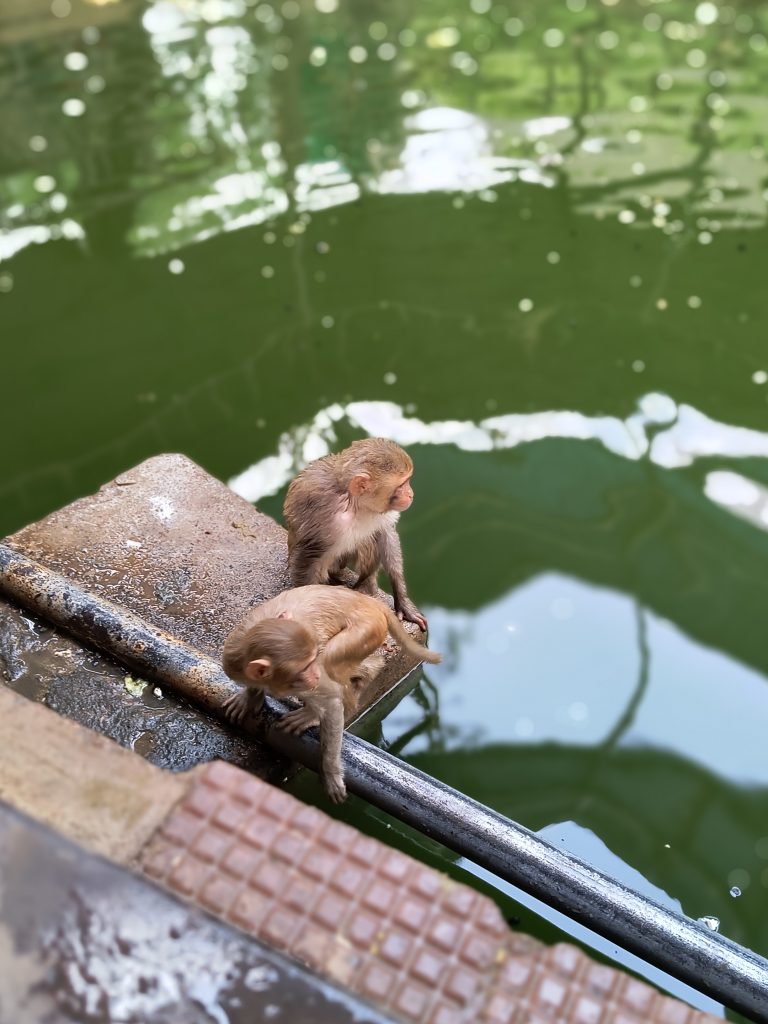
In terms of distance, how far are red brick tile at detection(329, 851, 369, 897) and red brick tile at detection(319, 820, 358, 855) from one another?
0.02m

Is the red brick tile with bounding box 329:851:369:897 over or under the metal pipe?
over

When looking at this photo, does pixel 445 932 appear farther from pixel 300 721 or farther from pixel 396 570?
pixel 396 570

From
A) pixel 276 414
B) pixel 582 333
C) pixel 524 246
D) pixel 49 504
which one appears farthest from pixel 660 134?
pixel 49 504

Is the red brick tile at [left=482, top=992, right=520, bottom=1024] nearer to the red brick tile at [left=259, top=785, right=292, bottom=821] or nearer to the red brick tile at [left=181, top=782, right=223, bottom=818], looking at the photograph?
the red brick tile at [left=259, top=785, right=292, bottom=821]

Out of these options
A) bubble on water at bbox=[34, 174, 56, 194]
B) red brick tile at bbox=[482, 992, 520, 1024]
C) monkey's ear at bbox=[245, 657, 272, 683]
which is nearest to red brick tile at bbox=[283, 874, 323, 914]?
red brick tile at bbox=[482, 992, 520, 1024]

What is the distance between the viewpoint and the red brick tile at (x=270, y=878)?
1831 millimetres

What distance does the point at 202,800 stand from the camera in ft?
6.42

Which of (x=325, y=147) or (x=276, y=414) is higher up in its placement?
(x=325, y=147)

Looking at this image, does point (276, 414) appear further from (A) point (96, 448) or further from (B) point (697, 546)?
(B) point (697, 546)

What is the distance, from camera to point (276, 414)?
16.7ft

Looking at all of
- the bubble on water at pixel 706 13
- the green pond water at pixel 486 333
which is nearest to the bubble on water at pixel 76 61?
the green pond water at pixel 486 333

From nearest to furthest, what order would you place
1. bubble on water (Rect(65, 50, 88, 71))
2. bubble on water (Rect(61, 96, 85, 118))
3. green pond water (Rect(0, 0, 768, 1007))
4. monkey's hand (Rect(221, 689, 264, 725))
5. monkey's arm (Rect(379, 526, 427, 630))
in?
monkey's hand (Rect(221, 689, 264, 725)) → monkey's arm (Rect(379, 526, 427, 630)) → green pond water (Rect(0, 0, 768, 1007)) → bubble on water (Rect(61, 96, 85, 118)) → bubble on water (Rect(65, 50, 88, 71))

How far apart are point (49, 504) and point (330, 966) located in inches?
138

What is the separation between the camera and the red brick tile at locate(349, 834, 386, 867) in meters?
1.87
